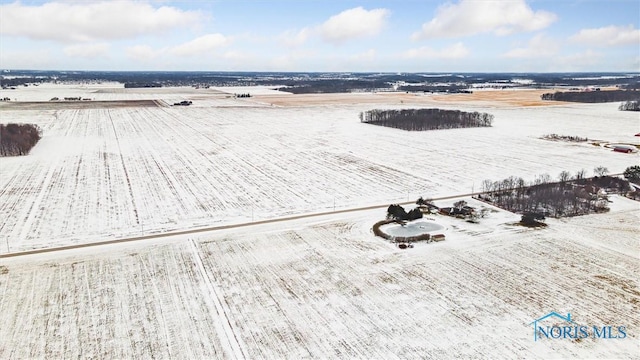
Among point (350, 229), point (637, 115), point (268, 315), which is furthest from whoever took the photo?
point (637, 115)

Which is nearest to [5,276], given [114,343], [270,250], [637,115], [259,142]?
[114,343]

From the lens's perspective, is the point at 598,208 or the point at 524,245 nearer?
the point at 524,245

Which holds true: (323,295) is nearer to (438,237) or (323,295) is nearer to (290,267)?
(290,267)

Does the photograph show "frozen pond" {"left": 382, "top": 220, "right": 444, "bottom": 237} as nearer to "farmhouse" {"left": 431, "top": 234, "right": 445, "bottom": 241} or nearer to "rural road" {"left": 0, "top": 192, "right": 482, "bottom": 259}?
"farmhouse" {"left": 431, "top": 234, "right": 445, "bottom": 241}

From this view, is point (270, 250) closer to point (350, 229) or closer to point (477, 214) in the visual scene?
point (350, 229)

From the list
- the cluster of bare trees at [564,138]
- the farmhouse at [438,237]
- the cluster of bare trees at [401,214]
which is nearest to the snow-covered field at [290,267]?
the farmhouse at [438,237]

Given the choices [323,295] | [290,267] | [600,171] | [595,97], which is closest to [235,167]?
[290,267]
